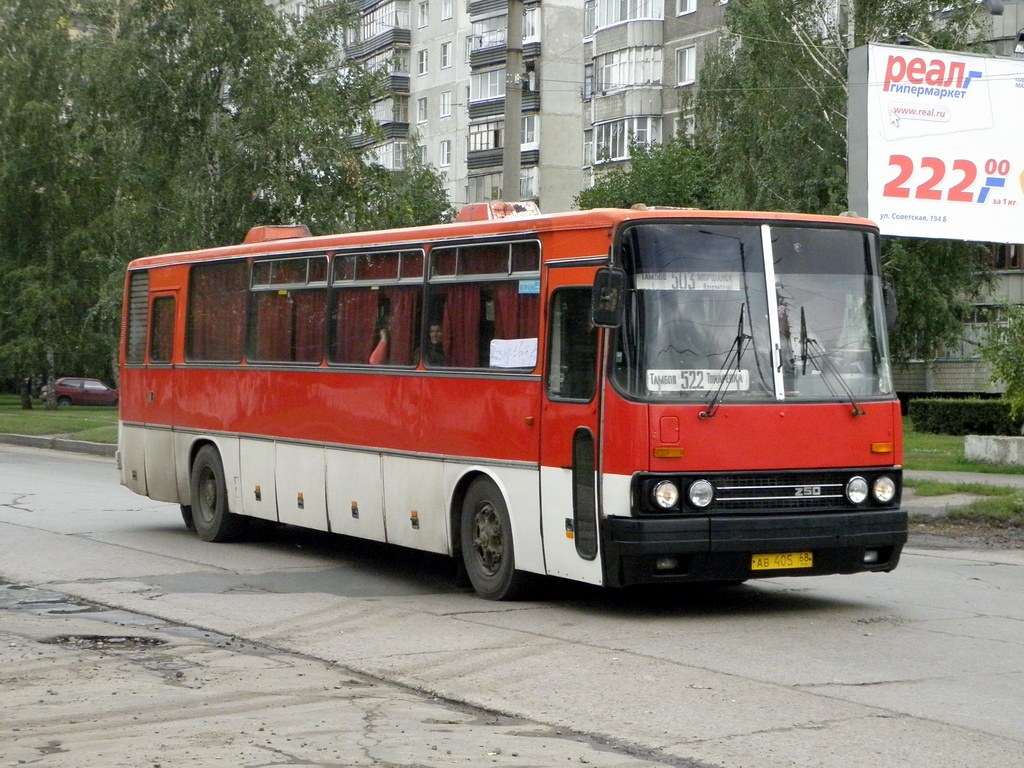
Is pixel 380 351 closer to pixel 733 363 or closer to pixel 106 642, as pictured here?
pixel 733 363

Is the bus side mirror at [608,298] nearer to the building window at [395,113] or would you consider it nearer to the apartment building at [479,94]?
the apartment building at [479,94]

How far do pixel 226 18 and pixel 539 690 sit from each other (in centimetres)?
3139

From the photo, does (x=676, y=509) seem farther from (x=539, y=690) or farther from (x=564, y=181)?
(x=564, y=181)

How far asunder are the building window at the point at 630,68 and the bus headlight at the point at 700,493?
189 feet

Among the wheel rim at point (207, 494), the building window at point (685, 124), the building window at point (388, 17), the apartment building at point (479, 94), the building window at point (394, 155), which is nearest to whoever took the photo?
the wheel rim at point (207, 494)

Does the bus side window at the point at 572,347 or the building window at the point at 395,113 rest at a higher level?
the building window at the point at 395,113

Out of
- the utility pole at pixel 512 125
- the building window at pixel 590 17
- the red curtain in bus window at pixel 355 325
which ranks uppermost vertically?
the building window at pixel 590 17

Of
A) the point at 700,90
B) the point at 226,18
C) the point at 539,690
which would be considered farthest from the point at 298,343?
the point at 700,90

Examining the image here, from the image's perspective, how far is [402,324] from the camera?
13.0 m

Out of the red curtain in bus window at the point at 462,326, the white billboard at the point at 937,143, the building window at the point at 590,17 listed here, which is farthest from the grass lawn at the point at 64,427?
the building window at the point at 590,17

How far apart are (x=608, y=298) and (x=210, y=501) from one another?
23.2 feet

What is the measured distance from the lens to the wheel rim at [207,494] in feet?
53.2

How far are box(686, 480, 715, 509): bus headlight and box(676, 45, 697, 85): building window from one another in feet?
184

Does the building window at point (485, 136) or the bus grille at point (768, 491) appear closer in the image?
the bus grille at point (768, 491)
